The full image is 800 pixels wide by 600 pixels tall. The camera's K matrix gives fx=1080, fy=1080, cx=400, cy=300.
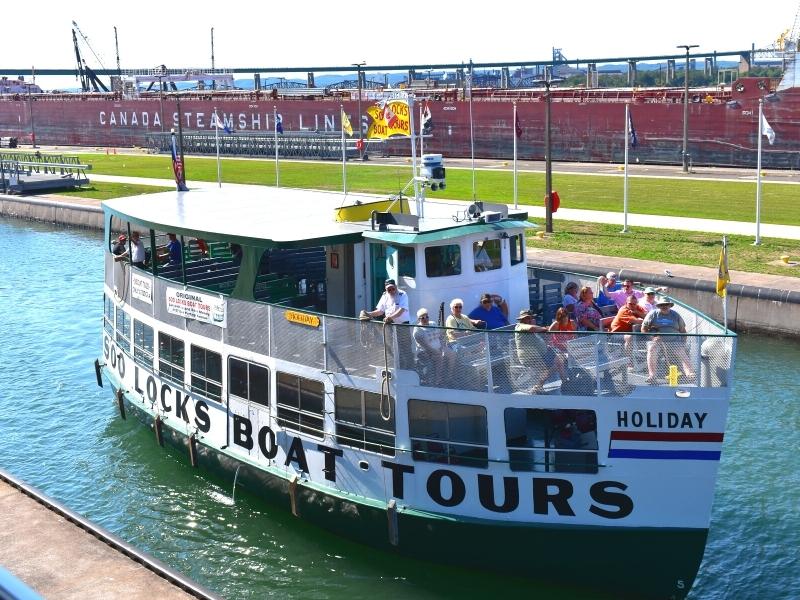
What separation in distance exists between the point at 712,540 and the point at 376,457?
5822 mm

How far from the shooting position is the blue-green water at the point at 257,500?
16609 millimetres

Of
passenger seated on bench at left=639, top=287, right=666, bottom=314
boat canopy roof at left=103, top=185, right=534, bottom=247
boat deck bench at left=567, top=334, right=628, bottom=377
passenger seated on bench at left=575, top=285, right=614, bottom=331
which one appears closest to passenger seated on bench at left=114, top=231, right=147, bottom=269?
boat canopy roof at left=103, top=185, right=534, bottom=247

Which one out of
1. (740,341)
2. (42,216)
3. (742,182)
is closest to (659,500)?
(740,341)

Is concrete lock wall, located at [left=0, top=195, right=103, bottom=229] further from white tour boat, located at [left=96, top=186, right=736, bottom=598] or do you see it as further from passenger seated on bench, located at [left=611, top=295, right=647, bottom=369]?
passenger seated on bench, located at [left=611, top=295, right=647, bottom=369]

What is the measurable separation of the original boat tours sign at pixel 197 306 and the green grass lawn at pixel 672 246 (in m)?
19.4

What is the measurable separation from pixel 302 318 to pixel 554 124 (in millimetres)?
59318

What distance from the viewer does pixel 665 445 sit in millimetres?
14523

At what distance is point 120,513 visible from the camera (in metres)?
20.0

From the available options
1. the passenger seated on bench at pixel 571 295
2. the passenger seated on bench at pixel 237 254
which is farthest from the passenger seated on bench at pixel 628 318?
the passenger seated on bench at pixel 237 254

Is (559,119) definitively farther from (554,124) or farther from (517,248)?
(517,248)

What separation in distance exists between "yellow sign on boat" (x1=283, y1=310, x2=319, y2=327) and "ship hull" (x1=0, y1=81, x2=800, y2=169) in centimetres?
3936

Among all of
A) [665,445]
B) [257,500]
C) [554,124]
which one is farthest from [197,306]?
[554,124]

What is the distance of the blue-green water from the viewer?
16609 millimetres

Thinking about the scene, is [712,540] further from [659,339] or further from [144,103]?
[144,103]
